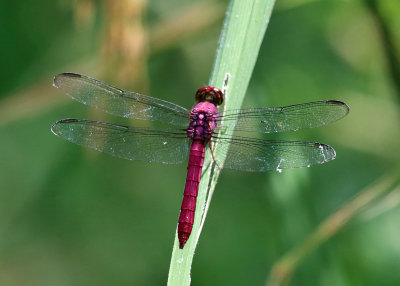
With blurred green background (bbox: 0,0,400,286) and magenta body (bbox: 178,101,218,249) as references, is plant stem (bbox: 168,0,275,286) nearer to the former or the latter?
magenta body (bbox: 178,101,218,249)

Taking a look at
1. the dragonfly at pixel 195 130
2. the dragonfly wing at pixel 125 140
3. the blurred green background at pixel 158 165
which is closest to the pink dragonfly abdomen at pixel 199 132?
the dragonfly at pixel 195 130

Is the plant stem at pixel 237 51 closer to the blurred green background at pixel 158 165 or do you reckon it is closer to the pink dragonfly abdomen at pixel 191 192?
the pink dragonfly abdomen at pixel 191 192

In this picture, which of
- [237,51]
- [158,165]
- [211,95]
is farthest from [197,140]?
[158,165]

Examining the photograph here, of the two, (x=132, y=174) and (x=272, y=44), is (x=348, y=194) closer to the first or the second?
(x=272, y=44)

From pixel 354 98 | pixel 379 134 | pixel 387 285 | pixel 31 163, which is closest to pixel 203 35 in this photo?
pixel 354 98

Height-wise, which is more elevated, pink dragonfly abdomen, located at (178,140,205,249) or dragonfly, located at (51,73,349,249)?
dragonfly, located at (51,73,349,249)

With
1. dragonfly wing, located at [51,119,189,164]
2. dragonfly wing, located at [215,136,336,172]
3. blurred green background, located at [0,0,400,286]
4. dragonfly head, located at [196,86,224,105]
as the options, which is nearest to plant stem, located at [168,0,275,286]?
dragonfly head, located at [196,86,224,105]

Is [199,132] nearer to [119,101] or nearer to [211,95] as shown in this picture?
[211,95]
